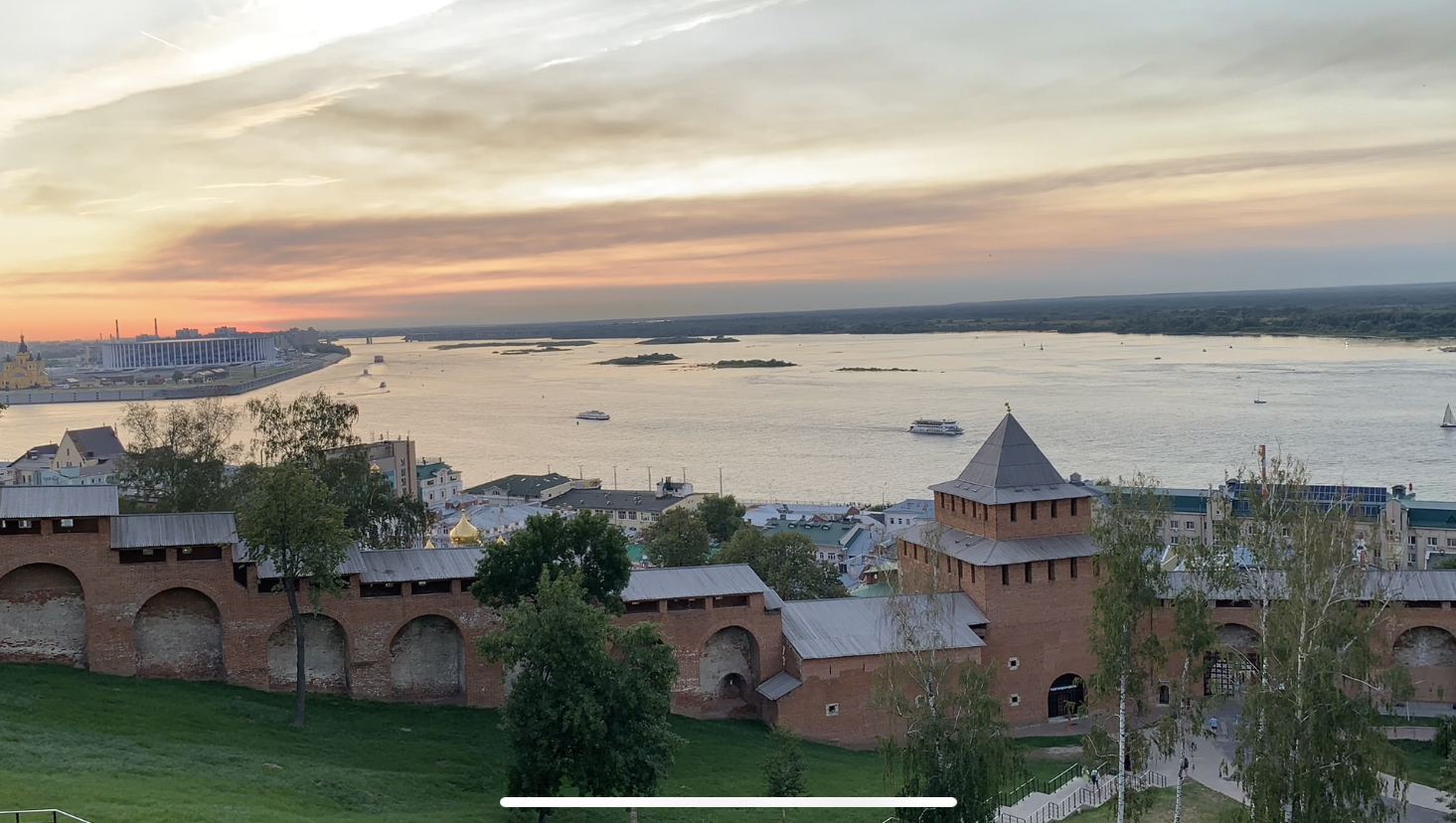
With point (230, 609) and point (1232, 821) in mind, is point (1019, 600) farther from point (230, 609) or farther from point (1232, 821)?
point (230, 609)

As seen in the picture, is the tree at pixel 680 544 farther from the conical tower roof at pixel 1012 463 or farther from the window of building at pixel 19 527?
the window of building at pixel 19 527

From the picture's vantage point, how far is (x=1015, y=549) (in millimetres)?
26641

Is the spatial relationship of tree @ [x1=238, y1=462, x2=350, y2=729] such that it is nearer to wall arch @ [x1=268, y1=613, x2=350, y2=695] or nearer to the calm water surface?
wall arch @ [x1=268, y1=613, x2=350, y2=695]

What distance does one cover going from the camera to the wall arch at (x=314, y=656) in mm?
23344

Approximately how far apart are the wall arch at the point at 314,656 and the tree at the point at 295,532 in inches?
98.9

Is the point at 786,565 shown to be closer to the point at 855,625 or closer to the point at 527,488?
the point at 855,625

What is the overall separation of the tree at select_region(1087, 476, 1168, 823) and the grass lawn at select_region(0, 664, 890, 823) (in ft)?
15.3

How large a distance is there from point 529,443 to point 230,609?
279ft

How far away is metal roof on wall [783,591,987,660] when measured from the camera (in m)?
24.8

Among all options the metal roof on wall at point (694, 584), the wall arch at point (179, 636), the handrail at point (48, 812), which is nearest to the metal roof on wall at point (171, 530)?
the wall arch at point (179, 636)

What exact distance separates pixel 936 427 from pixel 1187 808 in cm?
7890

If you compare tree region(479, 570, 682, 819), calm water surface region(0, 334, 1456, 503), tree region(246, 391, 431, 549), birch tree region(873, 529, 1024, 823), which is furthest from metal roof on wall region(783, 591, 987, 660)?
calm water surface region(0, 334, 1456, 503)

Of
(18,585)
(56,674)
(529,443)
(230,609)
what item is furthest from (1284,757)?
(529,443)

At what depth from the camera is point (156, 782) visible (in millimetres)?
15328
